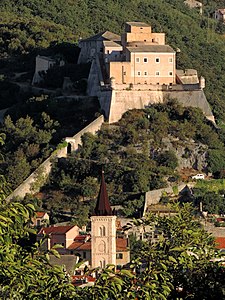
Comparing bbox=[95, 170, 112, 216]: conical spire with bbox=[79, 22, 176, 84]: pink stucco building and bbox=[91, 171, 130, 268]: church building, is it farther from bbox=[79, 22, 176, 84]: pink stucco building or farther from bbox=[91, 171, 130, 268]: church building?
bbox=[79, 22, 176, 84]: pink stucco building

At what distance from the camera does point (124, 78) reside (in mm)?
55156

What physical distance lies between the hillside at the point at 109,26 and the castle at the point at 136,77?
40.8ft

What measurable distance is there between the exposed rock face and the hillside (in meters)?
15.1

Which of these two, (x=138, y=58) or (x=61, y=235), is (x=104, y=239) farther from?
(x=138, y=58)

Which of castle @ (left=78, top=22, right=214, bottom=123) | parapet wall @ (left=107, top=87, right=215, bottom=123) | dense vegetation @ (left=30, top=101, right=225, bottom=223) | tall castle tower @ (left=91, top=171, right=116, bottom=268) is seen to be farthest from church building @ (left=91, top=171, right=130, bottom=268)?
castle @ (left=78, top=22, right=214, bottom=123)

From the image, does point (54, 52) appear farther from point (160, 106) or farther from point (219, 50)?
point (219, 50)

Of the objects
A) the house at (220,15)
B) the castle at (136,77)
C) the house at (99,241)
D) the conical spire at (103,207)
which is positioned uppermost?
the castle at (136,77)

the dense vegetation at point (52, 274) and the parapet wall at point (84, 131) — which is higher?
the dense vegetation at point (52, 274)

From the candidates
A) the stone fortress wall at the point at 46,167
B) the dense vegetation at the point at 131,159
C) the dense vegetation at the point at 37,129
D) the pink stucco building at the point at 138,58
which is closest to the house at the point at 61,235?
the dense vegetation at the point at 131,159

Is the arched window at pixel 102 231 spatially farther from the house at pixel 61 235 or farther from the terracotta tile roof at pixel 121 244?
the house at pixel 61 235

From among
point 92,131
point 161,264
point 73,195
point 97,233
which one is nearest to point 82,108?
point 92,131

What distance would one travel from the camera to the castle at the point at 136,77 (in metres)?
54.8

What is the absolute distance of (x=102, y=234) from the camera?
44.0 metres

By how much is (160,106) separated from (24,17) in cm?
3123
